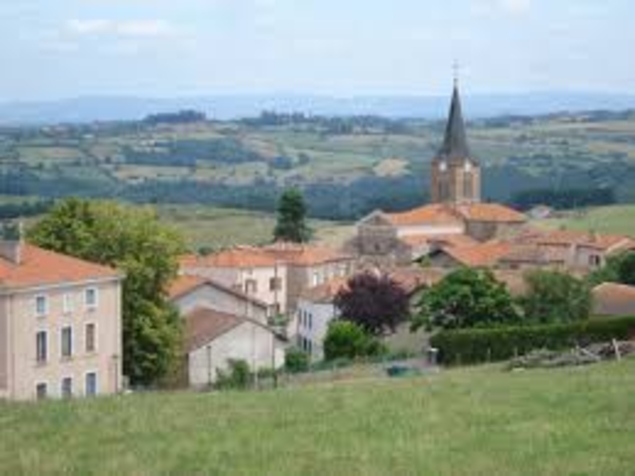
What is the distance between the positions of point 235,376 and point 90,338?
540 cm

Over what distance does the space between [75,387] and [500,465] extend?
3321 centimetres

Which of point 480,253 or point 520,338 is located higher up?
point 520,338

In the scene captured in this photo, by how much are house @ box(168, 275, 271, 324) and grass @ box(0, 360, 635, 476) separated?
1488 inches

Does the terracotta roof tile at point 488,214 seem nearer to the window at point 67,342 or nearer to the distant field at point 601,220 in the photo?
the distant field at point 601,220

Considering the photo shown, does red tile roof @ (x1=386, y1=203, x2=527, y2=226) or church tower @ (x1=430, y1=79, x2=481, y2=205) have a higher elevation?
church tower @ (x1=430, y1=79, x2=481, y2=205)

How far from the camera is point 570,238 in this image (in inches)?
4203

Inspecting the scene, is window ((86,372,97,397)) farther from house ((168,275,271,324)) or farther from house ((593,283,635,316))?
house ((593,283,635,316))

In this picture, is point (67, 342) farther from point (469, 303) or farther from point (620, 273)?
point (620, 273)

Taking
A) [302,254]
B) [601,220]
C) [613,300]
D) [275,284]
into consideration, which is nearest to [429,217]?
[302,254]

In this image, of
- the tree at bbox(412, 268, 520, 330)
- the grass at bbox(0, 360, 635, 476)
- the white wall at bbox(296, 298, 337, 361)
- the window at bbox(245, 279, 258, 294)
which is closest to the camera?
the grass at bbox(0, 360, 635, 476)

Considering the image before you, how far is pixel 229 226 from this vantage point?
502 ft

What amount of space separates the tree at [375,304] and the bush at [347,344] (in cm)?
679

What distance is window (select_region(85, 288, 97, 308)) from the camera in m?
47.3

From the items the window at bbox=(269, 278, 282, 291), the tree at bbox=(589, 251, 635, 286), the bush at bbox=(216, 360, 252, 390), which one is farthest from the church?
the bush at bbox=(216, 360, 252, 390)
